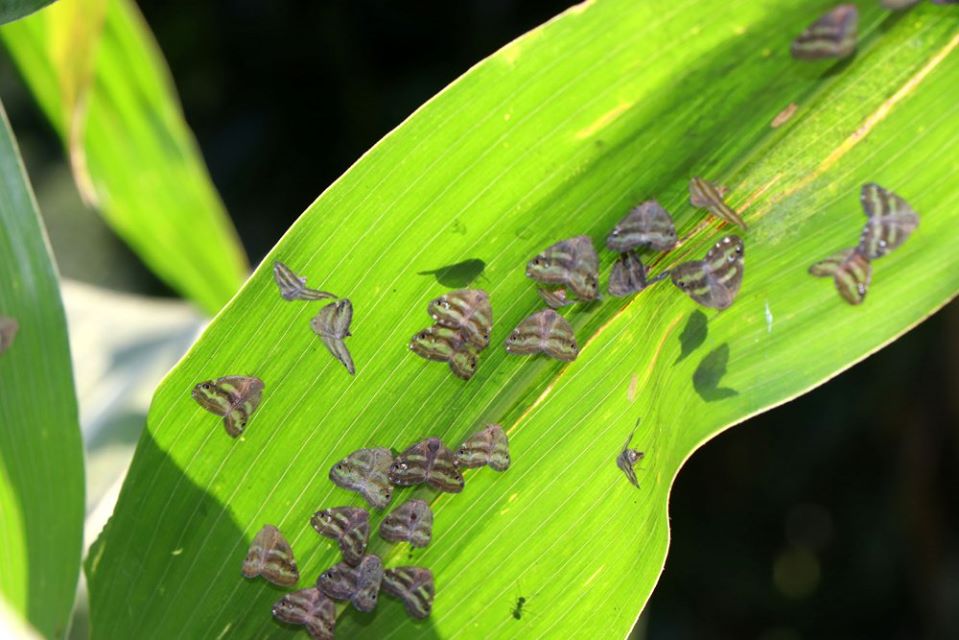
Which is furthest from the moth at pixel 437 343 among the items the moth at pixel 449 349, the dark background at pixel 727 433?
the dark background at pixel 727 433

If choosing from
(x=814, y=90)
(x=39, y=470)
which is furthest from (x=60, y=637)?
(x=814, y=90)

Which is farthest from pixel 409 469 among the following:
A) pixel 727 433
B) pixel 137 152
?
pixel 727 433

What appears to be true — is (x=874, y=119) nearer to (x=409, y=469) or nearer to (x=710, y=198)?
(x=710, y=198)

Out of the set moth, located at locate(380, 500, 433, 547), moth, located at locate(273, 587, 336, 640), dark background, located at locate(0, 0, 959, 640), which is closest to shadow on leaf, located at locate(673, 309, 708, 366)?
moth, located at locate(380, 500, 433, 547)

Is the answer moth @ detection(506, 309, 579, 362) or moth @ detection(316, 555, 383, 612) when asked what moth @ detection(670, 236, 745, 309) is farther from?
moth @ detection(316, 555, 383, 612)

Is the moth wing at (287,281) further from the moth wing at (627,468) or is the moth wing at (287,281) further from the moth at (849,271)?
the moth at (849,271)

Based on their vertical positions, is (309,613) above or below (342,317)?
below
